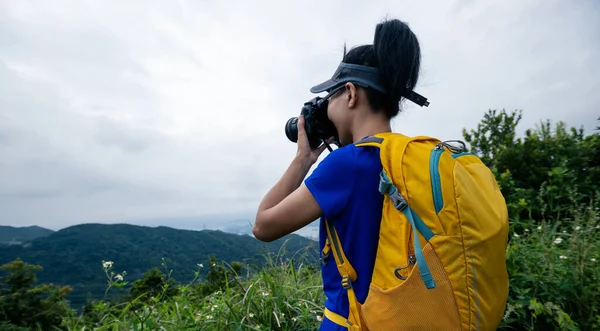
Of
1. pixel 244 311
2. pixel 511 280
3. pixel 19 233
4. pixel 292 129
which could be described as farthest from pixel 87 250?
pixel 292 129

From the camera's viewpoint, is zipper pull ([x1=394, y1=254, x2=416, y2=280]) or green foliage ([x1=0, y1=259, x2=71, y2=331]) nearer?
zipper pull ([x1=394, y1=254, x2=416, y2=280])

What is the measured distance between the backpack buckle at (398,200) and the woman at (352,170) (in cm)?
8

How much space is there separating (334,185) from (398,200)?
19 centimetres

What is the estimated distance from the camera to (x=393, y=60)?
1215 millimetres

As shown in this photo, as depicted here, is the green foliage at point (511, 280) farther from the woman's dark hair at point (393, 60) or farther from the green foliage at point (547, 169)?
the woman's dark hair at point (393, 60)

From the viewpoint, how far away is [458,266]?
94 cm

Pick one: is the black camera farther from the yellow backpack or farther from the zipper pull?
the zipper pull

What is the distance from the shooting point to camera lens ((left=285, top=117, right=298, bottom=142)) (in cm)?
148

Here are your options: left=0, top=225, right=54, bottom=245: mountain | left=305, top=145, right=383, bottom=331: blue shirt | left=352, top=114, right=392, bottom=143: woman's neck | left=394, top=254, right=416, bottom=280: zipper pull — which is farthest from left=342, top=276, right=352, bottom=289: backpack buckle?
left=0, top=225, right=54, bottom=245: mountain

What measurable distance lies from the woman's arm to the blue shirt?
0.14 ft

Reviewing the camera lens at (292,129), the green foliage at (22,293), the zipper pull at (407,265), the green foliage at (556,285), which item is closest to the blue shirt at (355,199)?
the zipper pull at (407,265)

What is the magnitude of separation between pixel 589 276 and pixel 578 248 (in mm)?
174

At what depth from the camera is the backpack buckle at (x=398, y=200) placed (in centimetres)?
98

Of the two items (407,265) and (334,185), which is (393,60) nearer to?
(334,185)
